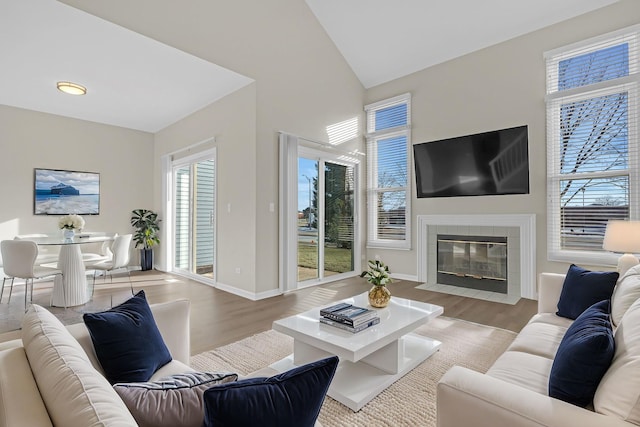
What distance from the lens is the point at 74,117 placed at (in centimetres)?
578

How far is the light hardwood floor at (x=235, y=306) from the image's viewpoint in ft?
10.7

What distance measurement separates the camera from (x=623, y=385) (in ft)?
3.16

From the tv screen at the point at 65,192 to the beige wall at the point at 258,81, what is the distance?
2281 mm

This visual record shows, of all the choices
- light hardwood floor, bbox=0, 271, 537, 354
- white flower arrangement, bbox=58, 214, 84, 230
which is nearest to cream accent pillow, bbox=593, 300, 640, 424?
light hardwood floor, bbox=0, 271, 537, 354

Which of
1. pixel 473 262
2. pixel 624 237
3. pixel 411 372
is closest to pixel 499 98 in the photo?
pixel 473 262

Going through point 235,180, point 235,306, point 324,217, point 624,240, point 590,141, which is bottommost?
point 235,306

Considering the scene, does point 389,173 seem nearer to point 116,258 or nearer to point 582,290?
point 582,290

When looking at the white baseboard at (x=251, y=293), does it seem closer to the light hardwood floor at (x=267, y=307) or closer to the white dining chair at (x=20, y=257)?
the light hardwood floor at (x=267, y=307)

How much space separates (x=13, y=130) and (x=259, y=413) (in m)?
6.73

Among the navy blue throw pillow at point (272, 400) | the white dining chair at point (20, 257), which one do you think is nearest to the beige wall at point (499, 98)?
the navy blue throw pillow at point (272, 400)

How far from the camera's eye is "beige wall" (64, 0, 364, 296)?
3852mm

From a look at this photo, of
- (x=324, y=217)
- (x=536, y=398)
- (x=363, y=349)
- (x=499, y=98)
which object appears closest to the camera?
(x=536, y=398)

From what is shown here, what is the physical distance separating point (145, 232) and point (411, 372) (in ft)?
18.9

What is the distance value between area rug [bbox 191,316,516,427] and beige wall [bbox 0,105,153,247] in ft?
15.9
